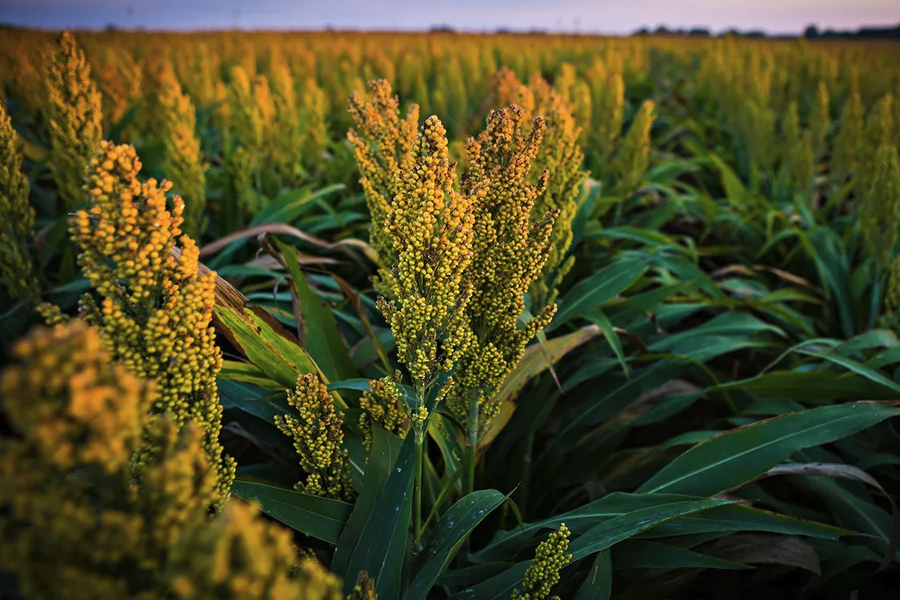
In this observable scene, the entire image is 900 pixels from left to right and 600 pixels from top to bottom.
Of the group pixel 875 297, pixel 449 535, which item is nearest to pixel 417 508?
pixel 449 535

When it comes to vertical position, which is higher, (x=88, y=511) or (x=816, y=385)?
(x=88, y=511)

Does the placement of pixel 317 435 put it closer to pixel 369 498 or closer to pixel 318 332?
pixel 369 498

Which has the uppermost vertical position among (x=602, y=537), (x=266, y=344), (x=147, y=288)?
(x=147, y=288)

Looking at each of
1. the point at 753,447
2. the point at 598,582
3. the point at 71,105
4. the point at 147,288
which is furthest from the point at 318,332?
the point at 71,105

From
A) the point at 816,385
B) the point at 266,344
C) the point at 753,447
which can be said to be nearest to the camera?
the point at 266,344

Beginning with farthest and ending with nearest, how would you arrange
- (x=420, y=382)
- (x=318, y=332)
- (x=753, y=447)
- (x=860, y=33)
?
(x=860, y=33), (x=318, y=332), (x=753, y=447), (x=420, y=382)

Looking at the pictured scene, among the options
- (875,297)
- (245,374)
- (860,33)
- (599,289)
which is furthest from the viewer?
(860,33)

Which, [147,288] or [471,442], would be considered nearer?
[147,288]

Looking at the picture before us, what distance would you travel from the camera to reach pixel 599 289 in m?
2.64

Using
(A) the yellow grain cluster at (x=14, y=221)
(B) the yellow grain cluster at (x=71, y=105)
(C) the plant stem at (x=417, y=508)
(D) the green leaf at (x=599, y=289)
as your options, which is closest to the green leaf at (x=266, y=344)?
(C) the plant stem at (x=417, y=508)

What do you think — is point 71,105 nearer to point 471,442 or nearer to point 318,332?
point 318,332

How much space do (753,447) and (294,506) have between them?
1523mm

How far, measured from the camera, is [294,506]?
58.0 inches

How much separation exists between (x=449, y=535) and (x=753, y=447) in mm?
1129
